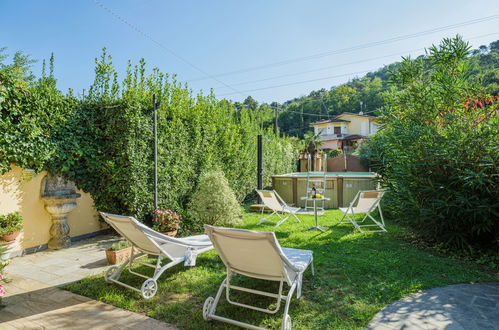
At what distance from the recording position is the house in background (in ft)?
126

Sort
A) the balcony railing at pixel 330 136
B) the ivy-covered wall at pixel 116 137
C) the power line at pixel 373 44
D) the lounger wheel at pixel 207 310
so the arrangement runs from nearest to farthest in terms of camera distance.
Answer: the lounger wheel at pixel 207 310
the ivy-covered wall at pixel 116 137
the power line at pixel 373 44
the balcony railing at pixel 330 136

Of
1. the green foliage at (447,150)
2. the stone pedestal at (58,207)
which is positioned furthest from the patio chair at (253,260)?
the stone pedestal at (58,207)

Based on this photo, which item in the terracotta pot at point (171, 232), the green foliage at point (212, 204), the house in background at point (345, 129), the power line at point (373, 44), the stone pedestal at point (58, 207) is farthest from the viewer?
the house in background at point (345, 129)

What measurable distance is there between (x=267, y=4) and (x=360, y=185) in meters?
7.09

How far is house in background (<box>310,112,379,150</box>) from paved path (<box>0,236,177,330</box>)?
120 ft

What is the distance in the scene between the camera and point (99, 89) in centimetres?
602

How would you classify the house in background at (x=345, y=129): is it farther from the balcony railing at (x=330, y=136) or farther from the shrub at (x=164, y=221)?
the shrub at (x=164, y=221)

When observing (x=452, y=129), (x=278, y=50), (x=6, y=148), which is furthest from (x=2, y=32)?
(x=278, y=50)

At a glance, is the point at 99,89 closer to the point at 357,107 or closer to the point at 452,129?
the point at 452,129

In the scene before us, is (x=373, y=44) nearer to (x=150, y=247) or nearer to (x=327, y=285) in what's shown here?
(x=327, y=285)

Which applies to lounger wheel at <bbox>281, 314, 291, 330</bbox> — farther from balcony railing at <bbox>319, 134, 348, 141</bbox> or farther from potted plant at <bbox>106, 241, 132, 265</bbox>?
balcony railing at <bbox>319, 134, 348, 141</bbox>

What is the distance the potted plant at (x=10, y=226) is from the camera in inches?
176

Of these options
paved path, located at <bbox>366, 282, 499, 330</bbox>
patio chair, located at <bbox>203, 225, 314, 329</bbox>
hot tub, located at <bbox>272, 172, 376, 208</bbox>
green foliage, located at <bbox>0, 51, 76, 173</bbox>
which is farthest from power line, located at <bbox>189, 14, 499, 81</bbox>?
paved path, located at <bbox>366, 282, 499, 330</bbox>

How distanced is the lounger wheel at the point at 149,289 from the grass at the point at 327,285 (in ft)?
0.24
